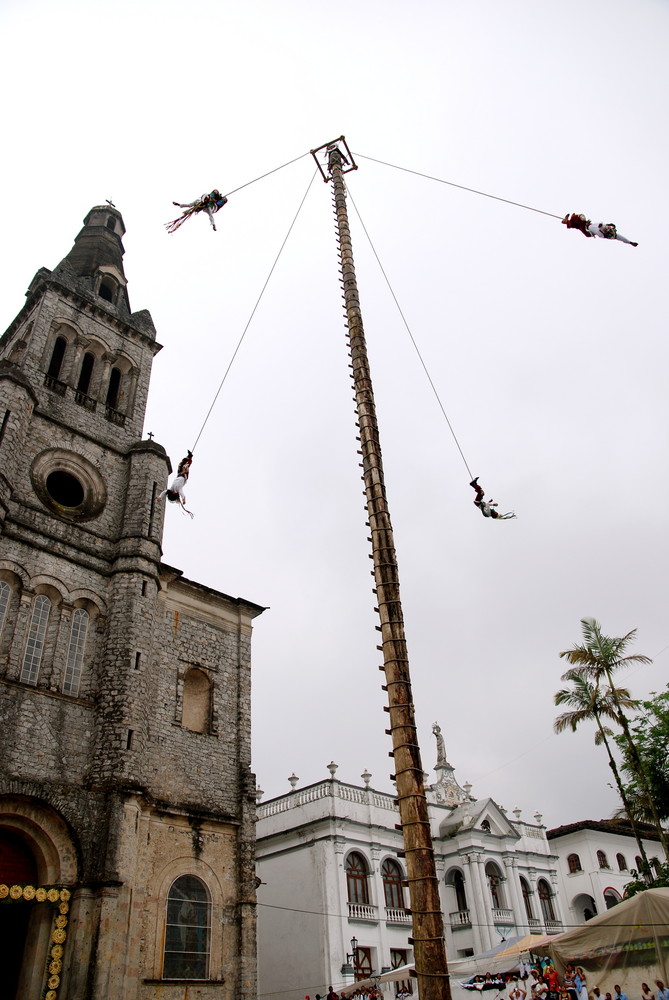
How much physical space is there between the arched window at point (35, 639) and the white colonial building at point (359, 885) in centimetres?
1466

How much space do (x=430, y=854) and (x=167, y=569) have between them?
1594cm

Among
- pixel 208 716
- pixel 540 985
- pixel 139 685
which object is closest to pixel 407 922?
pixel 540 985

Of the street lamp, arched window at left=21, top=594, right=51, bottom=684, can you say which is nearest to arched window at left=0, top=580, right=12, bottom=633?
arched window at left=21, top=594, right=51, bottom=684

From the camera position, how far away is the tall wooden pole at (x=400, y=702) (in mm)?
8336

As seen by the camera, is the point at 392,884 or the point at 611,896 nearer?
the point at 392,884

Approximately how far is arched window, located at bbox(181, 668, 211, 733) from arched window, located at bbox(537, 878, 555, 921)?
2609 cm

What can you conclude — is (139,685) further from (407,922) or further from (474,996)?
(474,996)

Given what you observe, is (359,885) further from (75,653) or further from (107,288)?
(107,288)

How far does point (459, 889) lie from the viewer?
3472 centimetres

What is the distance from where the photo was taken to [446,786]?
39.4m

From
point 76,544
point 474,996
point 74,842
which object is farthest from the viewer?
point 474,996

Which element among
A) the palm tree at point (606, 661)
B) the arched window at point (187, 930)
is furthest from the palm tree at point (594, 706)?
the arched window at point (187, 930)

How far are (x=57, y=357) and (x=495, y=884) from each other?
32.6 m

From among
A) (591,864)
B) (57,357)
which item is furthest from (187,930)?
(591,864)
